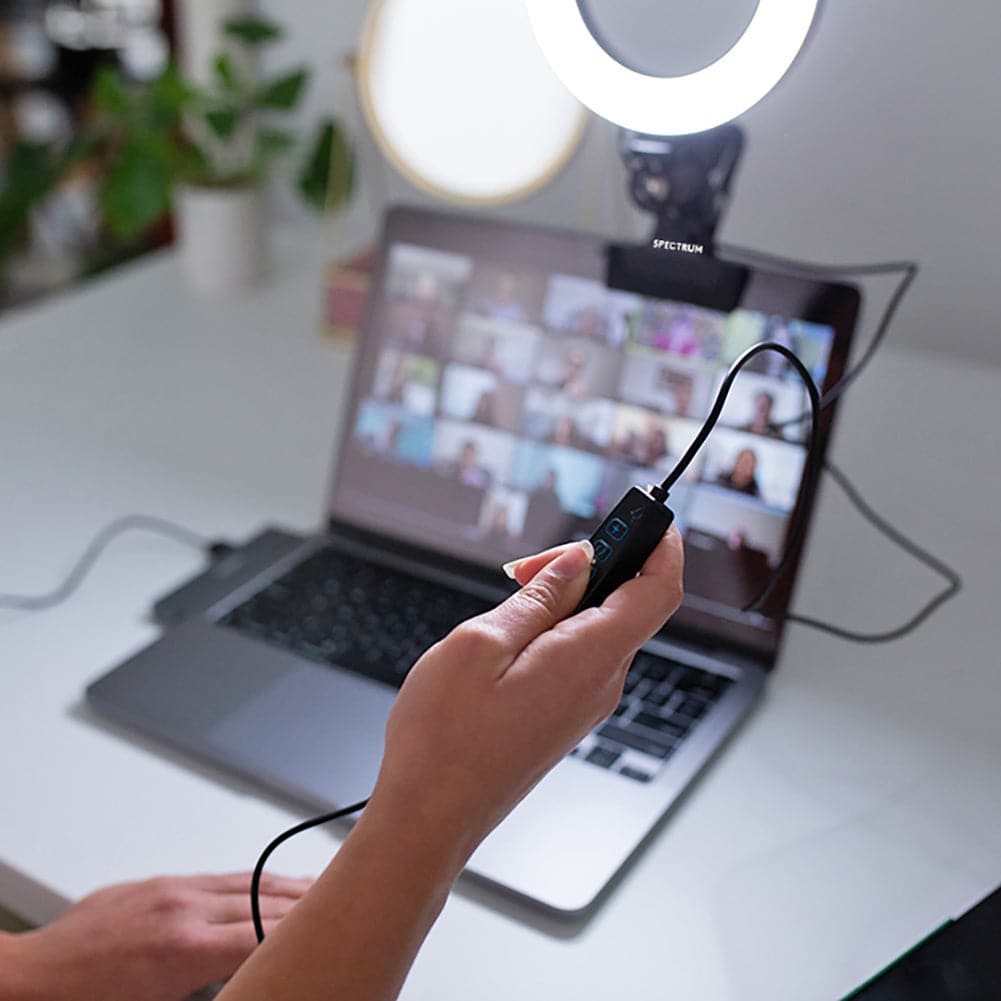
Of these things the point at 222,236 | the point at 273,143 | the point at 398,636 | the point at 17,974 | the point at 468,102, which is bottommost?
the point at 17,974

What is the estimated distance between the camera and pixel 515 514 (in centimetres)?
82

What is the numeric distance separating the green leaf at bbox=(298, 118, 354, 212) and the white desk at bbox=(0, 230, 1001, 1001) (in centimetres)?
21

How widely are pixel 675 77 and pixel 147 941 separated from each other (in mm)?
506

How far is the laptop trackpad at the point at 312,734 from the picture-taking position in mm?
655

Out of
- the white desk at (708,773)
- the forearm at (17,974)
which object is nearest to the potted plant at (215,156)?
the white desk at (708,773)

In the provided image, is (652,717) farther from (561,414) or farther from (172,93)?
(172,93)

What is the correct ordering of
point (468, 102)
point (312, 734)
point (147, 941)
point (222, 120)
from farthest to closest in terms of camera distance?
point (222, 120), point (468, 102), point (312, 734), point (147, 941)

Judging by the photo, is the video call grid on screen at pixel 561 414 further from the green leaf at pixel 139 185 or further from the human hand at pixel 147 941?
the green leaf at pixel 139 185

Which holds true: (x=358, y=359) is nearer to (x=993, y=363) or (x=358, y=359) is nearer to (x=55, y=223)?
(x=993, y=363)

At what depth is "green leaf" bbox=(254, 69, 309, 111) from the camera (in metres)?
1.26

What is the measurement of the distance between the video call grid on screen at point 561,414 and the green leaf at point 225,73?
507 millimetres

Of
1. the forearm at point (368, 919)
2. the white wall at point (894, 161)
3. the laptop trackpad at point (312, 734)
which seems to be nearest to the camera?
the forearm at point (368, 919)

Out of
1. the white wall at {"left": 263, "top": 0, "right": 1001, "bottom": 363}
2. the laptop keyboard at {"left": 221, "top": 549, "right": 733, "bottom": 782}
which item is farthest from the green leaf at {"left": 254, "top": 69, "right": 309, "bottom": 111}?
the laptop keyboard at {"left": 221, "top": 549, "right": 733, "bottom": 782}

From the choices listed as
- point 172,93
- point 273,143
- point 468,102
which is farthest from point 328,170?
point 468,102
